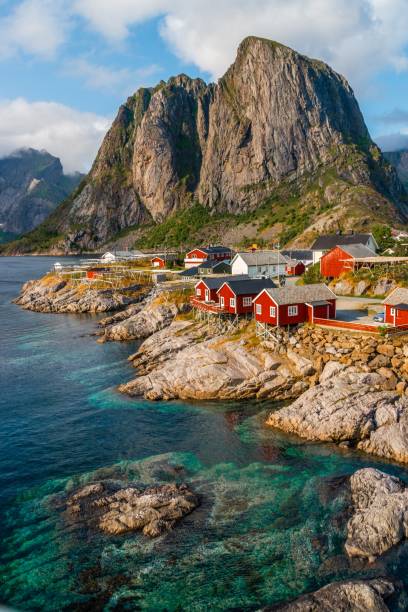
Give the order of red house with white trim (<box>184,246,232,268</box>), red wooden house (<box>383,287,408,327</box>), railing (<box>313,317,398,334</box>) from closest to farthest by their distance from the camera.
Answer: railing (<box>313,317,398,334</box>) < red wooden house (<box>383,287,408,327</box>) < red house with white trim (<box>184,246,232,268</box>)

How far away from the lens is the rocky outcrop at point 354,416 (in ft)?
114

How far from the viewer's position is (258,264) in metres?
95.6

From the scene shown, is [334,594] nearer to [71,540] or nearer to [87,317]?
[71,540]

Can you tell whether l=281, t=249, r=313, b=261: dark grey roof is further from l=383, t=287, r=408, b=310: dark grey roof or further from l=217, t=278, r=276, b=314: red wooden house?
l=383, t=287, r=408, b=310: dark grey roof

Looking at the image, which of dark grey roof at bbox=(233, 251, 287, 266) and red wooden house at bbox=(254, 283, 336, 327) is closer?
red wooden house at bbox=(254, 283, 336, 327)

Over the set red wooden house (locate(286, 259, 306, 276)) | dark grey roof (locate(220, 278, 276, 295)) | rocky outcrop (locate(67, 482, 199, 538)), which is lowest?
rocky outcrop (locate(67, 482, 199, 538))

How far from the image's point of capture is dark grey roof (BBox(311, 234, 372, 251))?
86875 mm

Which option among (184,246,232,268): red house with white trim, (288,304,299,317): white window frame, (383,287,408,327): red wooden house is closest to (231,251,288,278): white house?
(184,246,232,268): red house with white trim

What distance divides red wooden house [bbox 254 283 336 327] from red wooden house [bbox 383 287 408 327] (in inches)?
245

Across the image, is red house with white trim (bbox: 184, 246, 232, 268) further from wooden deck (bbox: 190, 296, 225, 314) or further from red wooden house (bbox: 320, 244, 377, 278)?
wooden deck (bbox: 190, 296, 225, 314)

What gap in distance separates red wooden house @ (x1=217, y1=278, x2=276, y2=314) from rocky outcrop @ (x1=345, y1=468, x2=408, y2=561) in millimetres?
31999

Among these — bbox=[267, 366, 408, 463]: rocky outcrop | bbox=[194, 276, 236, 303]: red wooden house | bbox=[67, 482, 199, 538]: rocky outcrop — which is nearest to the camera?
bbox=[67, 482, 199, 538]: rocky outcrop

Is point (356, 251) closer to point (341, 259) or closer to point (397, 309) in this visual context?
point (341, 259)

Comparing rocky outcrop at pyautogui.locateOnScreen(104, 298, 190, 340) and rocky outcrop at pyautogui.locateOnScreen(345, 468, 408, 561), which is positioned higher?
rocky outcrop at pyautogui.locateOnScreen(104, 298, 190, 340)
